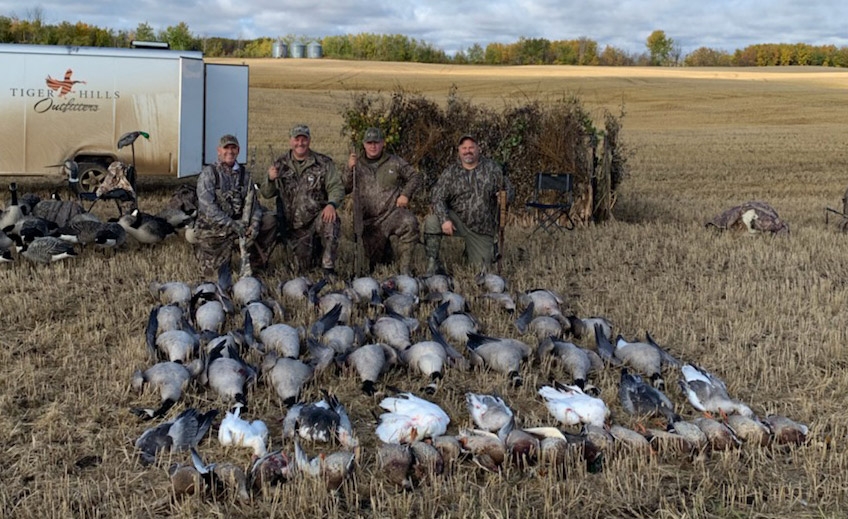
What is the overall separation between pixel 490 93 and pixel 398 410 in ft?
118

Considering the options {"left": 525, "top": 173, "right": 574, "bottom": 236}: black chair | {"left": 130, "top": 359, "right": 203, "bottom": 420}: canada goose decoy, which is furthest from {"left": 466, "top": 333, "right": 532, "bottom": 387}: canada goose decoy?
{"left": 525, "top": 173, "right": 574, "bottom": 236}: black chair

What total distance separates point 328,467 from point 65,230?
5.52m

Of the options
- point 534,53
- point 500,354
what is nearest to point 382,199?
point 500,354

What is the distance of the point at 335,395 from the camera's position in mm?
4938

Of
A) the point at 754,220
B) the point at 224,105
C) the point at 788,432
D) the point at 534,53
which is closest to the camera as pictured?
the point at 788,432

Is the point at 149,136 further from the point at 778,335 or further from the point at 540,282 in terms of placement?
the point at 778,335

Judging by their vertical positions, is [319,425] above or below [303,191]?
below

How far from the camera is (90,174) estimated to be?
1179 cm

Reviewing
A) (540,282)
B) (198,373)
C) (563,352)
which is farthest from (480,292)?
(198,373)

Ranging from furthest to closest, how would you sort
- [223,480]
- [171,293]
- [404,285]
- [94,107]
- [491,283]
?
[94,107] < [491,283] < [404,285] < [171,293] < [223,480]

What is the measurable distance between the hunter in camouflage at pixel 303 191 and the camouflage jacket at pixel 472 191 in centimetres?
105

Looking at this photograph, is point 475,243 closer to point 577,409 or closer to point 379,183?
point 379,183

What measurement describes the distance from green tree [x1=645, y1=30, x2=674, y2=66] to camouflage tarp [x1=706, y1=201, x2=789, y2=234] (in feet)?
237

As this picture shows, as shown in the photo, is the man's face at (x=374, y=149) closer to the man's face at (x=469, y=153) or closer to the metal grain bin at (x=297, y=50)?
the man's face at (x=469, y=153)
